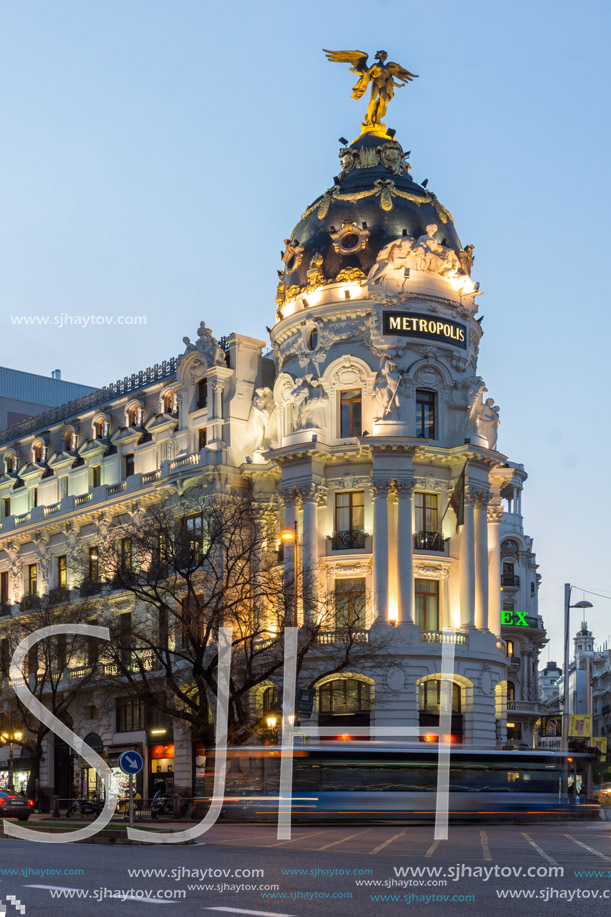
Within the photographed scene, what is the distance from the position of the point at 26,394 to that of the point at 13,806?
63.3 metres

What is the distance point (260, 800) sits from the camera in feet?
146

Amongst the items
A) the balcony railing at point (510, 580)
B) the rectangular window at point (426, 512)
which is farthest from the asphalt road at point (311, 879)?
the balcony railing at point (510, 580)

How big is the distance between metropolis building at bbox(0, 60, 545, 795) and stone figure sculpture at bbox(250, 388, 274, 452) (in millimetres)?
100

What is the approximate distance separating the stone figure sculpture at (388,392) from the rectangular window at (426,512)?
14.2 feet

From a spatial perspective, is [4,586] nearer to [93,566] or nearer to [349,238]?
[93,566]

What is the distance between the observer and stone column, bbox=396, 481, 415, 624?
196 ft

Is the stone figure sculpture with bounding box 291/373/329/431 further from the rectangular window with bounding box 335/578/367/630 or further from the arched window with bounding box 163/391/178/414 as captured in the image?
the arched window with bounding box 163/391/178/414

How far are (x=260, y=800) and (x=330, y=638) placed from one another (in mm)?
15770

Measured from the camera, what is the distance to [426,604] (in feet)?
203

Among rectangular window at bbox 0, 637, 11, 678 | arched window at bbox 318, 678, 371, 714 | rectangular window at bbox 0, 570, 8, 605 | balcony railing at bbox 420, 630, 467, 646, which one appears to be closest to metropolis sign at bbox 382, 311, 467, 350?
balcony railing at bbox 420, 630, 467, 646

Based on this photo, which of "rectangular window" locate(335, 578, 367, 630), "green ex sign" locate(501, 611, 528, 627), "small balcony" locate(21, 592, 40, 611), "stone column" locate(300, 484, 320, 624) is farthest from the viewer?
"green ex sign" locate(501, 611, 528, 627)

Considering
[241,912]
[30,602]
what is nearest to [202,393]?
→ [30,602]

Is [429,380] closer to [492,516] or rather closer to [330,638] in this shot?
[492,516]

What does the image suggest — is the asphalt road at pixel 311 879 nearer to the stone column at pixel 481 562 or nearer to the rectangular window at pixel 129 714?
the stone column at pixel 481 562
